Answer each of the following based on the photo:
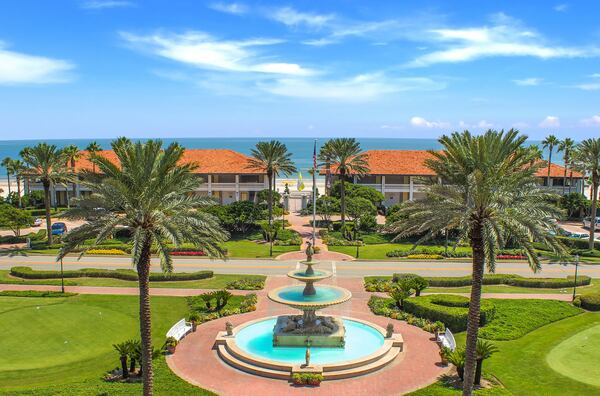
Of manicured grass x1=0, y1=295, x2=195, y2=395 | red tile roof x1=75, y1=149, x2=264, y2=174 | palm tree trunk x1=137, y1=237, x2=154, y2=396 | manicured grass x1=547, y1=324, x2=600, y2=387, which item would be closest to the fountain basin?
manicured grass x1=0, y1=295, x2=195, y2=395

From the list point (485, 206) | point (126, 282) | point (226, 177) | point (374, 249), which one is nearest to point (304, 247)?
point (374, 249)

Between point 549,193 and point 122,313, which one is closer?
point 549,193

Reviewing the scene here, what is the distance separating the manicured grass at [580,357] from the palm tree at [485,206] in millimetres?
8248

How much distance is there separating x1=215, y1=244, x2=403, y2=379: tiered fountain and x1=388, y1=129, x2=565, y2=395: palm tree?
7362 millimetres

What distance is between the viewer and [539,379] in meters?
25.0

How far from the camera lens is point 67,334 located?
30.4 meters

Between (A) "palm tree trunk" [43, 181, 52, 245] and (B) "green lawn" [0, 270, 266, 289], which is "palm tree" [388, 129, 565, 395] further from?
(A) "palm tree trunk" [43, 181, 52, 245]

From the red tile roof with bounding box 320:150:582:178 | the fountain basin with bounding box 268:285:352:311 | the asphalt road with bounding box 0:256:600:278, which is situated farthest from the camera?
the red tile roof with bounding box 320:150:582:178

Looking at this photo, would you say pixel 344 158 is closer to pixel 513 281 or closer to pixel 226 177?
pixel 226 177

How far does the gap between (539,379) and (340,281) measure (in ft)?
67.6

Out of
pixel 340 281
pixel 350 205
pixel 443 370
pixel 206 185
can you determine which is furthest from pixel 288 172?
pixel 443 370

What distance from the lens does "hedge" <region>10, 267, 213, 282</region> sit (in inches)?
1718

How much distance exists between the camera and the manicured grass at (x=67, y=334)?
990 inches

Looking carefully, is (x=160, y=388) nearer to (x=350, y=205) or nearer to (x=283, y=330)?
(x=283, y=330)
